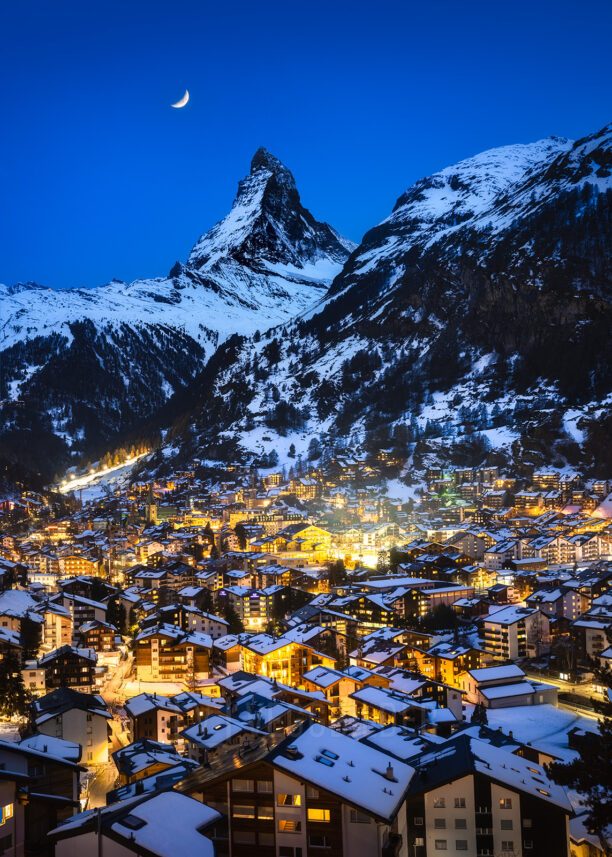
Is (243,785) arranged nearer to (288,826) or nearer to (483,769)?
(288,826)

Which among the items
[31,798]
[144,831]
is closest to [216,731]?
[31,798]

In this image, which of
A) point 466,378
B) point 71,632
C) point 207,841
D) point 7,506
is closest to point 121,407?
point 7,506

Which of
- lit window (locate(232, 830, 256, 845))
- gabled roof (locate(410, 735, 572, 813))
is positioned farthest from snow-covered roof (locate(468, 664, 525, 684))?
lit window (locate(232, 830, 256, 845))

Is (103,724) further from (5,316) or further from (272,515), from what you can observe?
(5,316)

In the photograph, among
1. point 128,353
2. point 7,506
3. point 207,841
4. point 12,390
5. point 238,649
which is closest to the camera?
point 207,841

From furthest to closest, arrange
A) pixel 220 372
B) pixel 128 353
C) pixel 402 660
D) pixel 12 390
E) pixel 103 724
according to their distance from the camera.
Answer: pixel 128 353 → pixel 12 390 → pixel 220 372 → pixel 402 660 → pixel 103 724

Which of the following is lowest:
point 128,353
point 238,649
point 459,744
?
point 238,649

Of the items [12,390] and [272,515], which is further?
[12,390]
